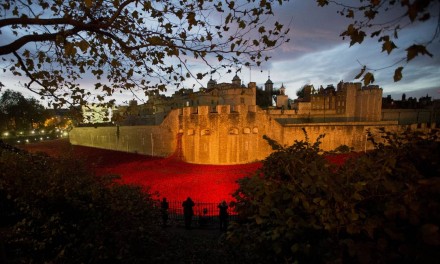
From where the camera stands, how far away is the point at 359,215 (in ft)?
9.93

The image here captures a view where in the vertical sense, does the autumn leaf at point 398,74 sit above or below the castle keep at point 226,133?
above

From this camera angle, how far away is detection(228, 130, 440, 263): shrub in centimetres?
215

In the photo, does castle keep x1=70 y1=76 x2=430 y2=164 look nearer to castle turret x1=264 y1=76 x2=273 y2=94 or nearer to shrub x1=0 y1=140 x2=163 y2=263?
shrub x1=0 y1=140 x2=163 y2=263

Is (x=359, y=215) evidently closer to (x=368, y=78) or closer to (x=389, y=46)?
(x=368, y=78)

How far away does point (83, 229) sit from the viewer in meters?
4.87

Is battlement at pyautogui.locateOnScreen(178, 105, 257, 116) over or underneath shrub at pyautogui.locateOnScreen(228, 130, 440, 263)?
over

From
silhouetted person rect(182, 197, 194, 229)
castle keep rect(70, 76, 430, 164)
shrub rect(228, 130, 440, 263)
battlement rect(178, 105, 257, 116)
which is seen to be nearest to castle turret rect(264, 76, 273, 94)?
castle keep rect(70, 76, 430, 164)

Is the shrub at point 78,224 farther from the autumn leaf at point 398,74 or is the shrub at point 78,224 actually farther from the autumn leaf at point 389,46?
the autumn leaf at point 389,46

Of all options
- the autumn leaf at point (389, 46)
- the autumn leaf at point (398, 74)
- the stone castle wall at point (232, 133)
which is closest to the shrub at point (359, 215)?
the autumn leaf at point (398, 74)

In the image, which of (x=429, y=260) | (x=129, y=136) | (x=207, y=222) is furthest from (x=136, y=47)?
(x=129, y=136)

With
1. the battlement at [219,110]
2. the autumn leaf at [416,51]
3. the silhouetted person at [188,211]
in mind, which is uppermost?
the autumn leaf at [416,51]

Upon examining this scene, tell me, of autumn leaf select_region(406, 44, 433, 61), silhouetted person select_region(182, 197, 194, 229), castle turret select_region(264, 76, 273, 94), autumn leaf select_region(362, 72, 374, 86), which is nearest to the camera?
autumn leaf select_region(406, 44, 433, 61)

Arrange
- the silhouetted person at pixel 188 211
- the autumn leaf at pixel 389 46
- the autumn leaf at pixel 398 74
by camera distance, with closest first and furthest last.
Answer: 1. the autumn leaf at pixel 398 74
2. the autumn leaf at pixel 389 46
3. the silhouetted person at pixel 188 211

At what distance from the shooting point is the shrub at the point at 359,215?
84.8 inches
